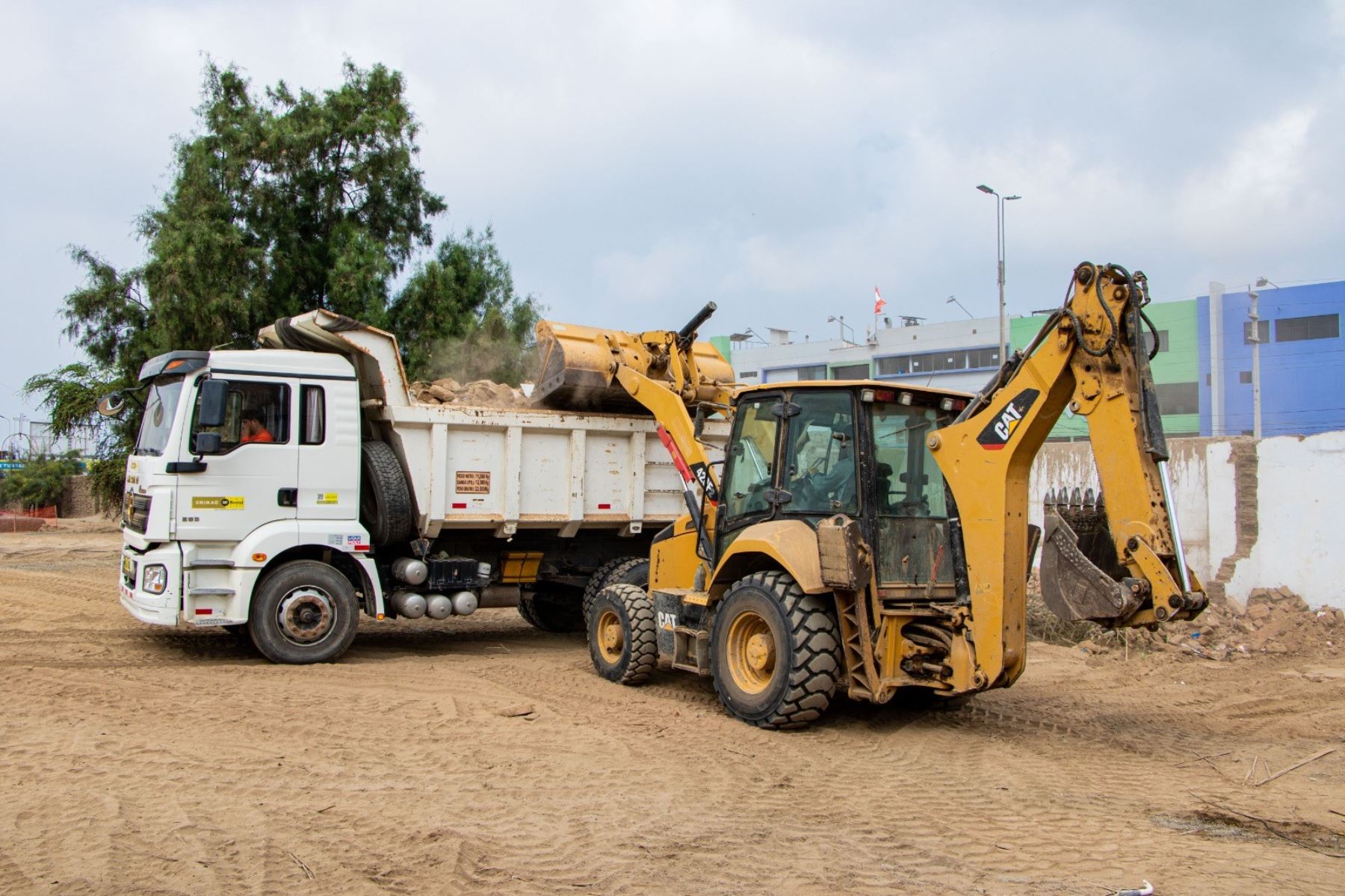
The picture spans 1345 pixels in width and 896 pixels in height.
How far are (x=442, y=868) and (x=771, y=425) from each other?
4134 millimetres

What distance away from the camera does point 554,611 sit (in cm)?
1241

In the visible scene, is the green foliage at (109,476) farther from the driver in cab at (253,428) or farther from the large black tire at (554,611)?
the driver in cab at (253,428)

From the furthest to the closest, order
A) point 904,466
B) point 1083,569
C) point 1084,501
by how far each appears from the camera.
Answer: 1. point 904,466
2. point 1084,501
3. point 1083,569

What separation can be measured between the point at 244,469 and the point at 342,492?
0.85 metres

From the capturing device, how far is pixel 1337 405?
3888cm

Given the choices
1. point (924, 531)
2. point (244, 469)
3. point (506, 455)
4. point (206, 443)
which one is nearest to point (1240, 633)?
point (924, 531)

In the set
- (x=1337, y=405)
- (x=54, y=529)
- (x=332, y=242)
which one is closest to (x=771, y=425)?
(x=332, y=242)

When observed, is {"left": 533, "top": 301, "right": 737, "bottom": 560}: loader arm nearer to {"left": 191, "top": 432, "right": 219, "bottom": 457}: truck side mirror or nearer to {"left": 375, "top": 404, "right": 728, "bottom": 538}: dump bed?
{"left": 375, "top": 404, "right": 728, "bottom": 538}: dump bed

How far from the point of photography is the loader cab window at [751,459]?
777 cm

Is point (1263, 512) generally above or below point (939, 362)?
below

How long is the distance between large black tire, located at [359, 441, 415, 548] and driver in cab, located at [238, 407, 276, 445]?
828 mm

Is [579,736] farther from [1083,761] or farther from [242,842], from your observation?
[1083,761]

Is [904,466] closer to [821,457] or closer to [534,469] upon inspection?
[821,457]

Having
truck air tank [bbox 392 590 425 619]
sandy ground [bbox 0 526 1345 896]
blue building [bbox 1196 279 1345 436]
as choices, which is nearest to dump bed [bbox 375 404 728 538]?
truck air tank [bbox 392 590 425 619]
